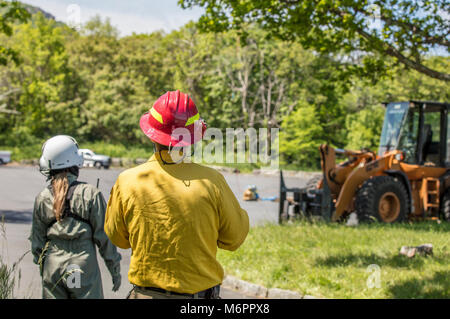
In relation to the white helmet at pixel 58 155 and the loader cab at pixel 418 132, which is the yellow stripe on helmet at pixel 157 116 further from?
the loader cab at pixel 418 132

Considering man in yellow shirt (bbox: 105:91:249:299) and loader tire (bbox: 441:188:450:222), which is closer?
man in yellow shirt (bbox: 105:91:249:299)

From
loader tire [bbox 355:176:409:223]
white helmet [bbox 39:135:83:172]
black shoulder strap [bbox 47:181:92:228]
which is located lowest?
loader tire [bbox 355:176:409:223]

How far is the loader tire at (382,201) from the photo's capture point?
37.8ft

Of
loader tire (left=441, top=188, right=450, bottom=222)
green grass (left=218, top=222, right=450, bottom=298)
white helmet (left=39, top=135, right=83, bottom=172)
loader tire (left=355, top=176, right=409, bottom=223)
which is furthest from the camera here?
loader tire (left=441, top=188, right=450, bottom=222)

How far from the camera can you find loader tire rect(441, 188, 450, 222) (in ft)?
42.7

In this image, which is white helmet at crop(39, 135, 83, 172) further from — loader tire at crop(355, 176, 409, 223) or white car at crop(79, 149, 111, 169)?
loader tire at crop(355, 176, 409, 223)

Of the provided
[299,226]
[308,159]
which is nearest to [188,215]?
[299,226]

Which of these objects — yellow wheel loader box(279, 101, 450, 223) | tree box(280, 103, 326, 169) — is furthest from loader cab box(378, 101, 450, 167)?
tree box(280, 103, 326, 169)

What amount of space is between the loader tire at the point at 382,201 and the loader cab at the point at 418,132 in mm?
1202

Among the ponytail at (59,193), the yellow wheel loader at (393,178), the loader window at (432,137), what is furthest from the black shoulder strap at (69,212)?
the loader window at (432,137)

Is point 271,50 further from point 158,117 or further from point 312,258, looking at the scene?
point 158,117

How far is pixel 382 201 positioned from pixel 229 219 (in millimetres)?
10189
